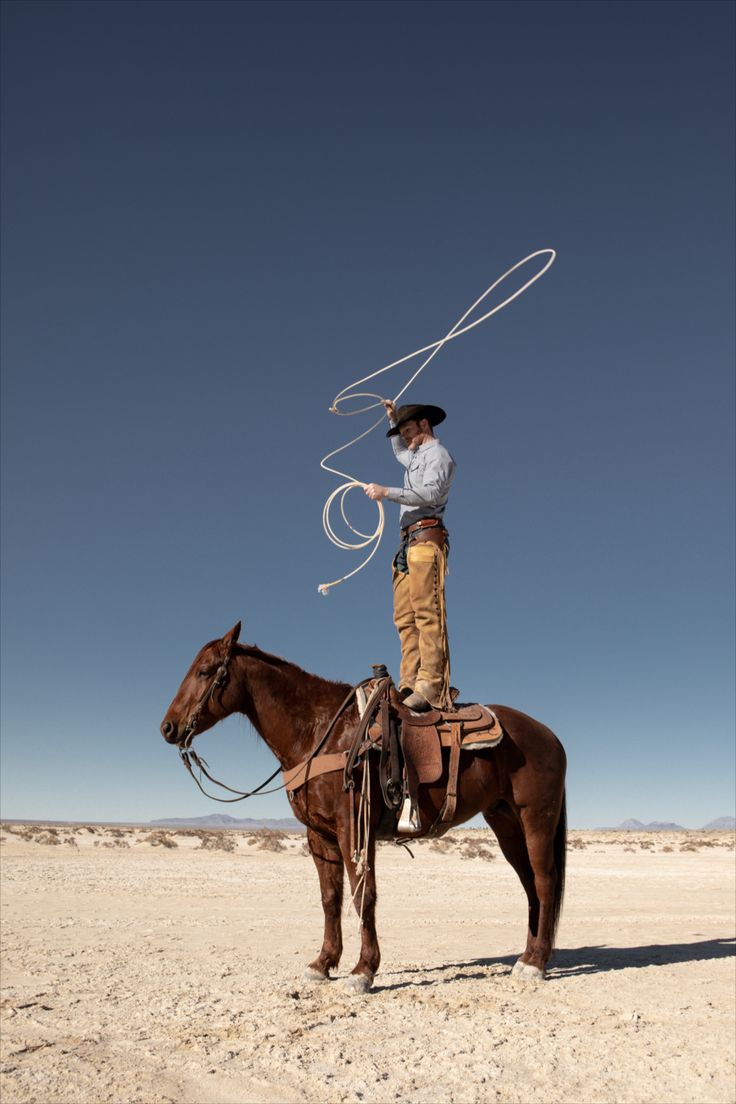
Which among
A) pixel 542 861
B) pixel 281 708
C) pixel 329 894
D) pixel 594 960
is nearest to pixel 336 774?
pixel 281 708

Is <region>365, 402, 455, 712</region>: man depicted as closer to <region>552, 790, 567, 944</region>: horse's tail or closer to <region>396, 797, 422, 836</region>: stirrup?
<region>396, 797, 422, 836</region>: stirrup

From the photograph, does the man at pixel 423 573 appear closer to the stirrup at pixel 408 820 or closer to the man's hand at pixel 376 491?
the man's hand at pixel 376 491

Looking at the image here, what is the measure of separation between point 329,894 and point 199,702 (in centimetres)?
225

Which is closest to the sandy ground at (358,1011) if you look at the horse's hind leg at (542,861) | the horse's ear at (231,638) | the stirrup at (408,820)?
the horse's hind leg at (542,861)

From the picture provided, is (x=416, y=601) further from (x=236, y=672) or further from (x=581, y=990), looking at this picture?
(x=581, y=990)

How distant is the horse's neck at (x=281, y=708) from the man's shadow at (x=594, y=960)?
2272mm

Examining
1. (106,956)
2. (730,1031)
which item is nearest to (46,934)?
(106,956)

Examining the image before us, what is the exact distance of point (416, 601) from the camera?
8.18 m

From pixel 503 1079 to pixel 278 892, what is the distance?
14432mm

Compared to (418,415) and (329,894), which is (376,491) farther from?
(329,894)

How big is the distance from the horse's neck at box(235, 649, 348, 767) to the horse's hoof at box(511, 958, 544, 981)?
2.92 m

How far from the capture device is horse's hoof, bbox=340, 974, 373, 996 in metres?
7.18

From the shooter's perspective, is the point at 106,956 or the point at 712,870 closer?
the point at 106,956

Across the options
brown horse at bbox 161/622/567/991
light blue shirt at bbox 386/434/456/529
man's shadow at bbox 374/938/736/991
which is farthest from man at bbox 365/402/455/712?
man's shadow at bbox 374/938/736/991
